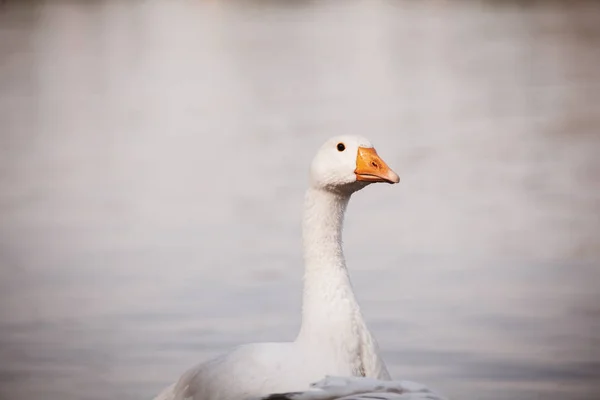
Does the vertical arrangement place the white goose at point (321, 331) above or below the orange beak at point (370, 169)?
below

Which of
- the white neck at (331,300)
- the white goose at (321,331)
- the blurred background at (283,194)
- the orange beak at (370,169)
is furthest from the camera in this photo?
the blurred background at (283,194)

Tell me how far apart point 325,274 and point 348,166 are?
38 centimetres

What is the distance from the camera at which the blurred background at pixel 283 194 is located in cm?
555

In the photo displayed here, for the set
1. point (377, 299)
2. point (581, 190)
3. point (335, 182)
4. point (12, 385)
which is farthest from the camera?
point (581, 190)

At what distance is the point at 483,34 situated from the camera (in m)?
13.0

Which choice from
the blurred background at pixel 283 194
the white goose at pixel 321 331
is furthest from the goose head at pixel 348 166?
the blurred background at pixel 283 194

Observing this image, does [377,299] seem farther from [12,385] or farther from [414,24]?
[414,24]

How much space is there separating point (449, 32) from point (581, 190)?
5.79 m

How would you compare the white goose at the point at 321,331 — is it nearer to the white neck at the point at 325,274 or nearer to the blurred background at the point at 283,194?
the white neck at the point at 325,274

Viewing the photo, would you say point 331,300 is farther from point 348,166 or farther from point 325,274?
point 348,166

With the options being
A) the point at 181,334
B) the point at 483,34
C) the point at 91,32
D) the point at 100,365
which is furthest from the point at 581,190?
the point at 91,32

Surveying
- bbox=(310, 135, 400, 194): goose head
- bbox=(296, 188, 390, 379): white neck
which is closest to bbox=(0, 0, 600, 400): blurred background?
bbox=(296, 188, 390, 379): white neck

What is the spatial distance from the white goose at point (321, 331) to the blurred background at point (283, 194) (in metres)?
1.17

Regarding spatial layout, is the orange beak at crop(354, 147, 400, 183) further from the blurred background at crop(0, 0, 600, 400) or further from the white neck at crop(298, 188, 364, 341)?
the blurred background at crop(0, 0, 600, 400)
